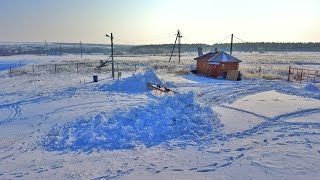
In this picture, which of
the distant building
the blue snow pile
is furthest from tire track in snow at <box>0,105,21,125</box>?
the distant building

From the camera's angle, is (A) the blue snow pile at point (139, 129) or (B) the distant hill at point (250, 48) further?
(B) the distant hill at point (250, 48)

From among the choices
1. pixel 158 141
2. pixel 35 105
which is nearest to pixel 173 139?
pixel 158 141

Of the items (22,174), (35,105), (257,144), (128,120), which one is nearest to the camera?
(22,174)

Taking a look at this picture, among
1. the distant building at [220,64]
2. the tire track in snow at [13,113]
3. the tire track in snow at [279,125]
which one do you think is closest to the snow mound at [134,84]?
the tire track in snow at [13,113]

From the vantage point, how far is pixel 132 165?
8.99 meters

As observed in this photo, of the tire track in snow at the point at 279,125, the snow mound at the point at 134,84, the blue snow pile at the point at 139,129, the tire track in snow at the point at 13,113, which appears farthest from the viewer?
the snow mound at the point at 134,84

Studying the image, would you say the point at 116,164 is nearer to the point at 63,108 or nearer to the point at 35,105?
the point at 63,108

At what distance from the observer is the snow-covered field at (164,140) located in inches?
339

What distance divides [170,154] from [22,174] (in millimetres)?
4054

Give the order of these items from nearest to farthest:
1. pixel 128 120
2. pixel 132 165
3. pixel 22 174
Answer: pixel 22 174, pixel 132 165, pixel 128 120

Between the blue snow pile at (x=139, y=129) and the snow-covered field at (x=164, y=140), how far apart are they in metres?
0.03

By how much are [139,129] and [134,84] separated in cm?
1273

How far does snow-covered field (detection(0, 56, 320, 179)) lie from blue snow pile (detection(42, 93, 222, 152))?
3 cm

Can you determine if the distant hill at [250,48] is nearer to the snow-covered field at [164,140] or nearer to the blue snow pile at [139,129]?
the snow-covered field at [164,140]
